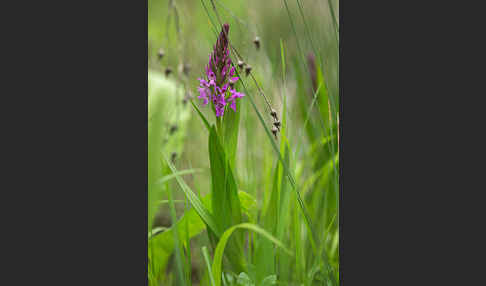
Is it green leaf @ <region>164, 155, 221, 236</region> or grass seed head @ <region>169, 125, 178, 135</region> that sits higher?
grass seed head @ <region>169, 125, 178, 135</region>

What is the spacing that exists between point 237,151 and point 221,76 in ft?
1.09

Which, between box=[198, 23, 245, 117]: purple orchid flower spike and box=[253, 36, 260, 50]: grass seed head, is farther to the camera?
box=[253, 36, 260, 50]: grass seed head

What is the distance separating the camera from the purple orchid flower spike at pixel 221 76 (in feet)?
6.33

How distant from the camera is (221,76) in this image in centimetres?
193

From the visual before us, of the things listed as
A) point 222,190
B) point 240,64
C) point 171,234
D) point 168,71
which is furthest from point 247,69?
point 171,234

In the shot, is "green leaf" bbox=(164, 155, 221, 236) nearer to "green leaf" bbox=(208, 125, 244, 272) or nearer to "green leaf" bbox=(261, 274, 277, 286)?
"green leaf" bbox=(208, 125, 244, 272)

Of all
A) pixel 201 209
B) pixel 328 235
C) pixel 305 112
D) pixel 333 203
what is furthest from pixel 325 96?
pixel 201 209

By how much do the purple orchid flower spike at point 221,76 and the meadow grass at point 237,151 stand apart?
34mm

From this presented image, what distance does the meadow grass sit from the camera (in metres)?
1.94

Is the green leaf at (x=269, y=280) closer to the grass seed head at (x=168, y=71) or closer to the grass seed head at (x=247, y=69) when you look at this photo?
the grass seed head at (x=247, y=69)

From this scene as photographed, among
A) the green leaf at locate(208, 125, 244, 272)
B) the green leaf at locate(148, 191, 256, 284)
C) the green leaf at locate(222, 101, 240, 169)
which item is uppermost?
the green leaf at locate(222, 101, 240, 169)

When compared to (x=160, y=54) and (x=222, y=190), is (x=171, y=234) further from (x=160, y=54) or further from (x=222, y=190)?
(x=160, y=54)

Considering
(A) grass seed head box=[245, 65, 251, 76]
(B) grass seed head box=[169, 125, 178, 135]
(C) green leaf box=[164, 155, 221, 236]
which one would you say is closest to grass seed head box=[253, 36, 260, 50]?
(A) grass seed head box=[245, 65, 251, 76]

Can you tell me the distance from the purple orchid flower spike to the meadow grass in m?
0.03
